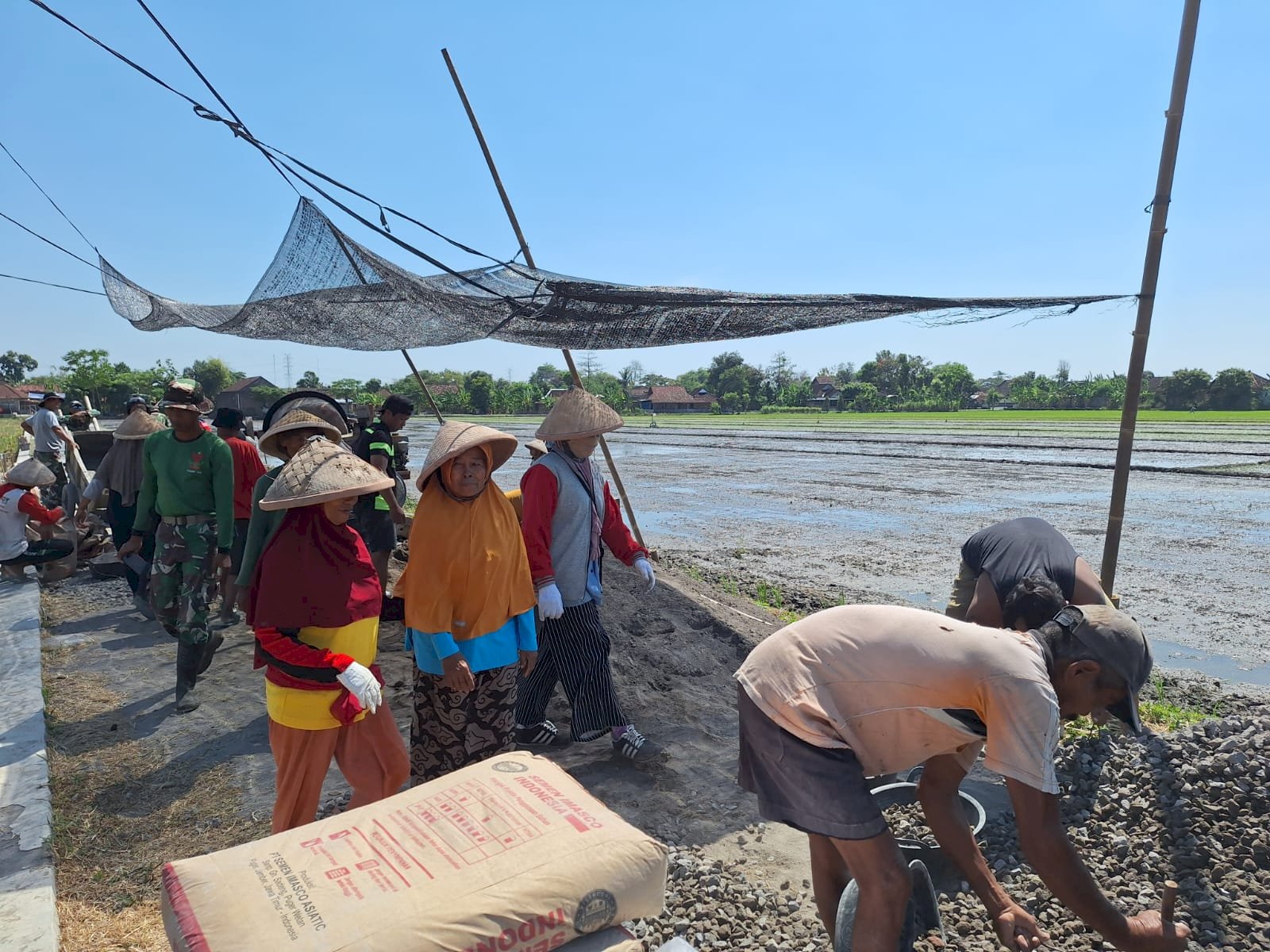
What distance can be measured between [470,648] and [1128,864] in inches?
94.8

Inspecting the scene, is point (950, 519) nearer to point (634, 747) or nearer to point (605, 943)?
point (634, 747)

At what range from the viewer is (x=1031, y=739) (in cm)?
164

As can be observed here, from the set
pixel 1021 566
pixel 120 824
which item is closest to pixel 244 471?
pixel 120 824

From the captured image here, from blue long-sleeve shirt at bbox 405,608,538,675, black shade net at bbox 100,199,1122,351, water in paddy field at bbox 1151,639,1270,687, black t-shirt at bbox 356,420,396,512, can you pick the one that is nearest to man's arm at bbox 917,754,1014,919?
blue long-sleeve shirt at bbox 405,608,538,675

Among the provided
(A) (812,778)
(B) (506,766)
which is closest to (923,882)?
(A) (812,778)

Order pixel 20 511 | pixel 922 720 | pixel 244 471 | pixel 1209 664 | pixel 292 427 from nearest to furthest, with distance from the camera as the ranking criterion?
pixel 922 720, pixel 292 427, pixel 244 471, pixel 1209 664, pixel 20 511

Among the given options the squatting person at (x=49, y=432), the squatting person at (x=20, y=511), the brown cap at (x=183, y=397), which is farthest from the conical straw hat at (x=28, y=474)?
the squatting person at (x=49, y=432)

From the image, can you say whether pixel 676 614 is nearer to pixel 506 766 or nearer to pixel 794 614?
pixel 794 614

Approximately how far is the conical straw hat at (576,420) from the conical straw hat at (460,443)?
0.53m

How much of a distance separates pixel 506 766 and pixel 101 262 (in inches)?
310

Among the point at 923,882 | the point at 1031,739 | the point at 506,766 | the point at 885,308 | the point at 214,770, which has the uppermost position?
the point at 885,308

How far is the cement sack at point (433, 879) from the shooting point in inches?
57.2

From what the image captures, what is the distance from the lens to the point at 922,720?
1.84m

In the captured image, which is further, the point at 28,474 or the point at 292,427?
the point at 28,474
